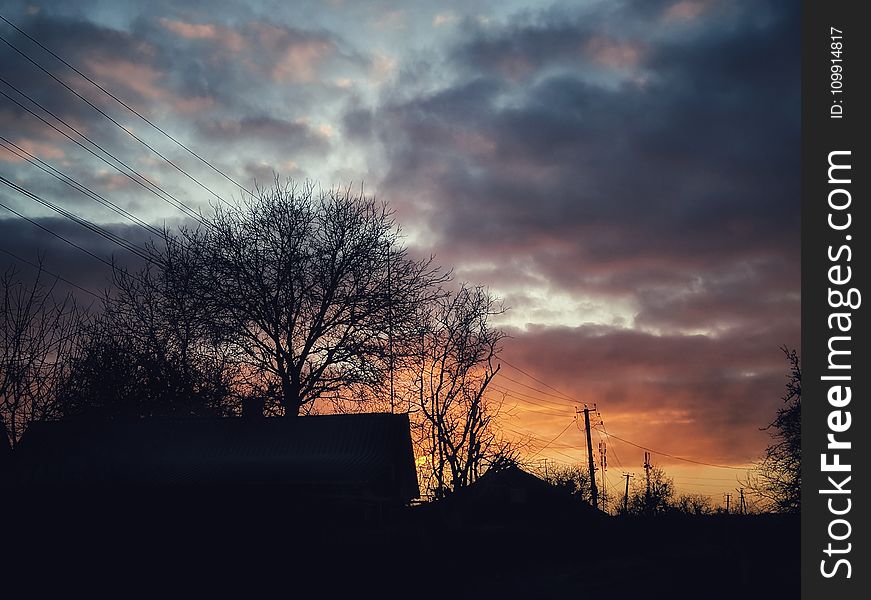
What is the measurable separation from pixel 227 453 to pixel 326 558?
11.7m

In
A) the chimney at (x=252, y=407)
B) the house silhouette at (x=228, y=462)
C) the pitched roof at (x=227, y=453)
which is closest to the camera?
the house silhouette at (x=228, y=462)

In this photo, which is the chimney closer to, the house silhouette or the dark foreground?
the house silhouette

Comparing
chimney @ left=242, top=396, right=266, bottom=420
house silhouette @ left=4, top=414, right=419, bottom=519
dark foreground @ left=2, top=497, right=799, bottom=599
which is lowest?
dark foreground @ left=2, top=497, right=799, bottom=599

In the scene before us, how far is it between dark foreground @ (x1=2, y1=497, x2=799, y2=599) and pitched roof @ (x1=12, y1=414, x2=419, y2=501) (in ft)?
4.96

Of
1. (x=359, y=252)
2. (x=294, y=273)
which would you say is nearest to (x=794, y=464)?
(x=359, y=252)

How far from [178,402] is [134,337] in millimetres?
4382

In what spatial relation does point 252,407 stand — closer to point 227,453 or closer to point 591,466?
point 227,453

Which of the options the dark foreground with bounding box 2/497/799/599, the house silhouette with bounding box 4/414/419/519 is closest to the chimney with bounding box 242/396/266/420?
the house silhouette with bounding box 4/414/419/519

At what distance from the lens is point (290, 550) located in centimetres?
2328

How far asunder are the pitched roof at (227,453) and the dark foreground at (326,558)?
1511 mm

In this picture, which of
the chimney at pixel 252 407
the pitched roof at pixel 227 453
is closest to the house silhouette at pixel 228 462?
the pitched roof at pixel 227 453

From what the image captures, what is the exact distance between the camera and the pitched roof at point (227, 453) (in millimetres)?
29938

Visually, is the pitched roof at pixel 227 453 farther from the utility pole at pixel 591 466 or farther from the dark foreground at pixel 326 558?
the utility pole at pixel 591 466

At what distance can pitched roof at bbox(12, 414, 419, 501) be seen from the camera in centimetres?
2994
